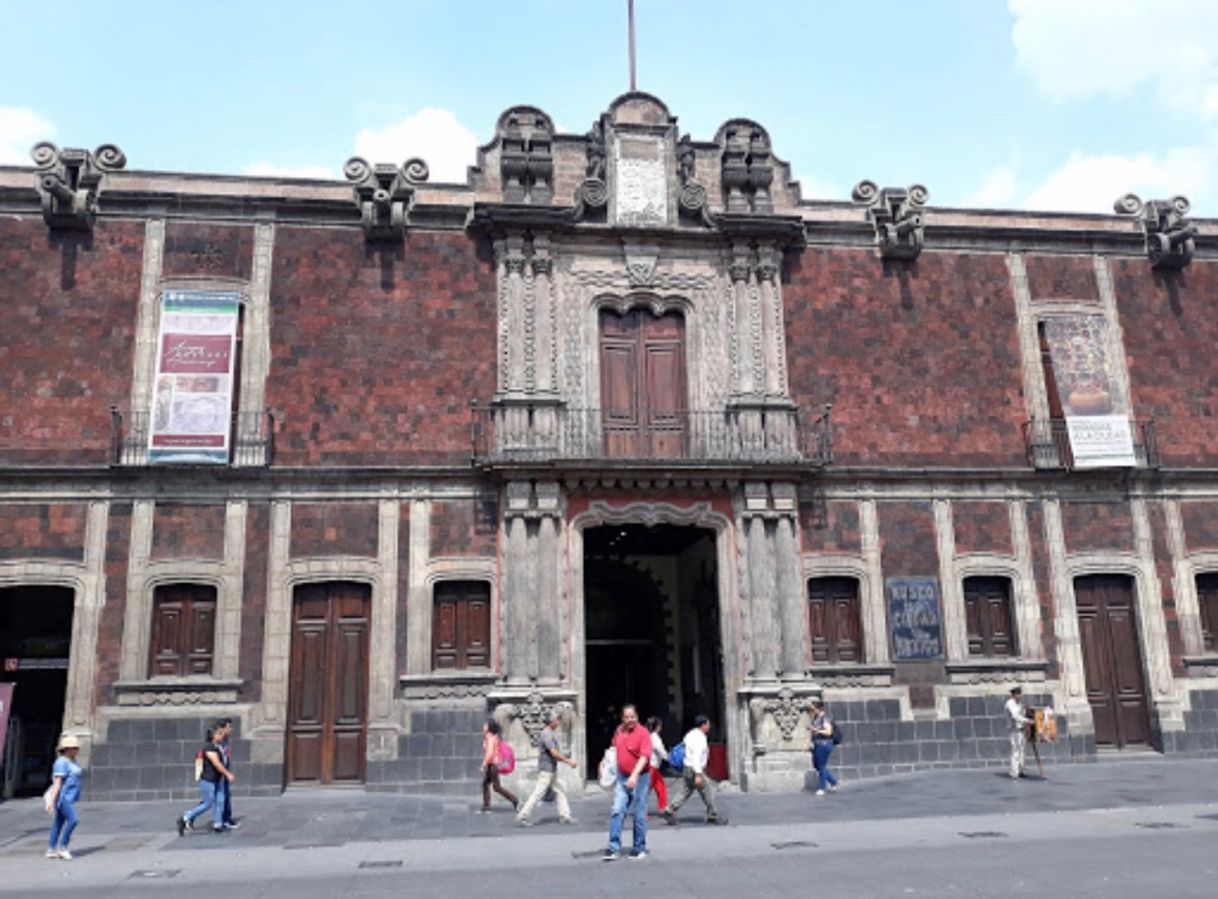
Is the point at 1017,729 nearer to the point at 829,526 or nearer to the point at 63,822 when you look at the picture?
the point at 829,526

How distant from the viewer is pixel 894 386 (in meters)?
19.7

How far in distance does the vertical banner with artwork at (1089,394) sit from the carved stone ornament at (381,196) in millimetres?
13466

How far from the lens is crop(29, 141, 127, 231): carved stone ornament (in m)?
17.7

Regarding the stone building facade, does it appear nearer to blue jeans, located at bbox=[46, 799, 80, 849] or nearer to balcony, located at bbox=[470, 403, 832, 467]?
balcony, located at bbox=[470, 403, 832, 467]

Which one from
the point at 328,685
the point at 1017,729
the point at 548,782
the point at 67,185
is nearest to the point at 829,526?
the point at 1017,729

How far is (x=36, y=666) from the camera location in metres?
17.3

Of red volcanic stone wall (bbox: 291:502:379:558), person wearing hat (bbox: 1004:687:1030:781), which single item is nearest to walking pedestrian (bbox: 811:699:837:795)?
person wearing hat (bbox: 1004:687:1030:781)

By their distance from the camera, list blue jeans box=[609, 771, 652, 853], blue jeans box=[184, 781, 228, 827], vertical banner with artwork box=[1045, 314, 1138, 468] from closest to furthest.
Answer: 1. blue jeans box=[609, 771, 652, 853]
2. blue jeans box=[184, 781, 228, 827]
3. vertical banner with artwork box=[1045, 314, 1138, 468]

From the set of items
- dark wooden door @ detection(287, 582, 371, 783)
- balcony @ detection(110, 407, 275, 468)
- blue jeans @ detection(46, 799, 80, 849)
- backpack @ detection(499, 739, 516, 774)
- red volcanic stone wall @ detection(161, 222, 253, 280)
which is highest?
red volcanic stone wall @ detection(161, 222, 253, 280)

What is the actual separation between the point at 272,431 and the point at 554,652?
21.4ft

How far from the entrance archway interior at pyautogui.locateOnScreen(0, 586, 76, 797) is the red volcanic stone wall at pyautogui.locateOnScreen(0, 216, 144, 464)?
2.77m

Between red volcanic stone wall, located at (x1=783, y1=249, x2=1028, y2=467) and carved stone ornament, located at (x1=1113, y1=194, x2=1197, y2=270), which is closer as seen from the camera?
red volcanic stone wall, located at (x1=783, y1=249, x2=1028, y2=467)

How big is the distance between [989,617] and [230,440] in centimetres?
1474

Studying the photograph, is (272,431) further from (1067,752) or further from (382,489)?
(1067,752)
